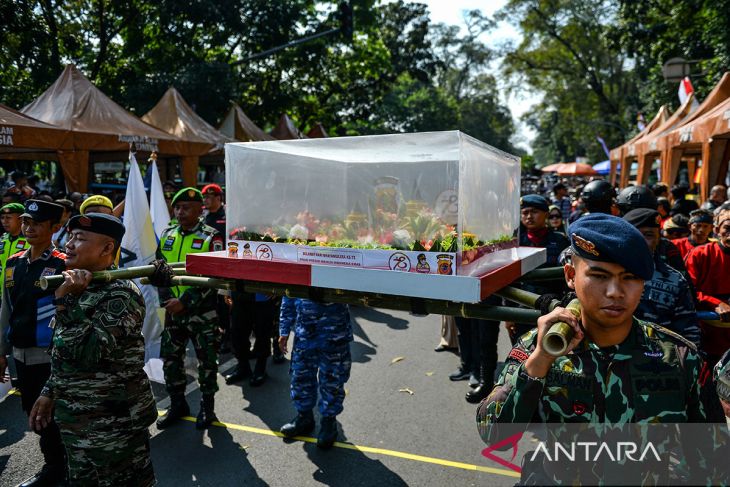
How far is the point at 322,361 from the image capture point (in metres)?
4.20

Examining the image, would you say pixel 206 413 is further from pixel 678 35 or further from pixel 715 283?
pixel 678 35

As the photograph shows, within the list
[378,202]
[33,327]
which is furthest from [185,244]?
[378,202]

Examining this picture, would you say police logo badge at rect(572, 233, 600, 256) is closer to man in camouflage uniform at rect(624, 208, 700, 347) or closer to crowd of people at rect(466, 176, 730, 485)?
crowd of people at rect(466, 176, 730, 485)

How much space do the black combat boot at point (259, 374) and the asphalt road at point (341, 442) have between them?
0.10 m

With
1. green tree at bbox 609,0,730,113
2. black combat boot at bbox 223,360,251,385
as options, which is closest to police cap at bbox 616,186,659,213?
black combat boot at bbox 223,360,251,385

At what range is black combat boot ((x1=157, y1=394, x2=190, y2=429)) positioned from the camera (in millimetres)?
4504

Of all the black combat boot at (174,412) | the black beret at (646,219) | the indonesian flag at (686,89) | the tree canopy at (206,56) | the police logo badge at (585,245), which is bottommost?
the black combat boot at (174,412)

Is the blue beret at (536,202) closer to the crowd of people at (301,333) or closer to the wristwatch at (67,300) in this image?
the crowd of people at (301,333)

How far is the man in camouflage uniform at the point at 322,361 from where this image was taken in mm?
4141

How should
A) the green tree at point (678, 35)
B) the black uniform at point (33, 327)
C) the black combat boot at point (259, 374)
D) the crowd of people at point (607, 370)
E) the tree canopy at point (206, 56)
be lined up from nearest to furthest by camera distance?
the crowd of people at point (607, 370) < the black uniform at point (33, 327) < the black combat boot at point (259, 374) < the green tree at point (678, 35) < the tree canopy at point (206, 56)

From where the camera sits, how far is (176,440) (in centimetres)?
427

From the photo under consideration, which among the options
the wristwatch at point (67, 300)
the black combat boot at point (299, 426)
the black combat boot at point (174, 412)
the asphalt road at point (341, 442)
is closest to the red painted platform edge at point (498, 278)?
the asphalt road at point (341, 442)

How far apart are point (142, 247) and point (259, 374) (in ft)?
6.52

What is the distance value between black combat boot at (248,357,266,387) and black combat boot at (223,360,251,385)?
109mm
